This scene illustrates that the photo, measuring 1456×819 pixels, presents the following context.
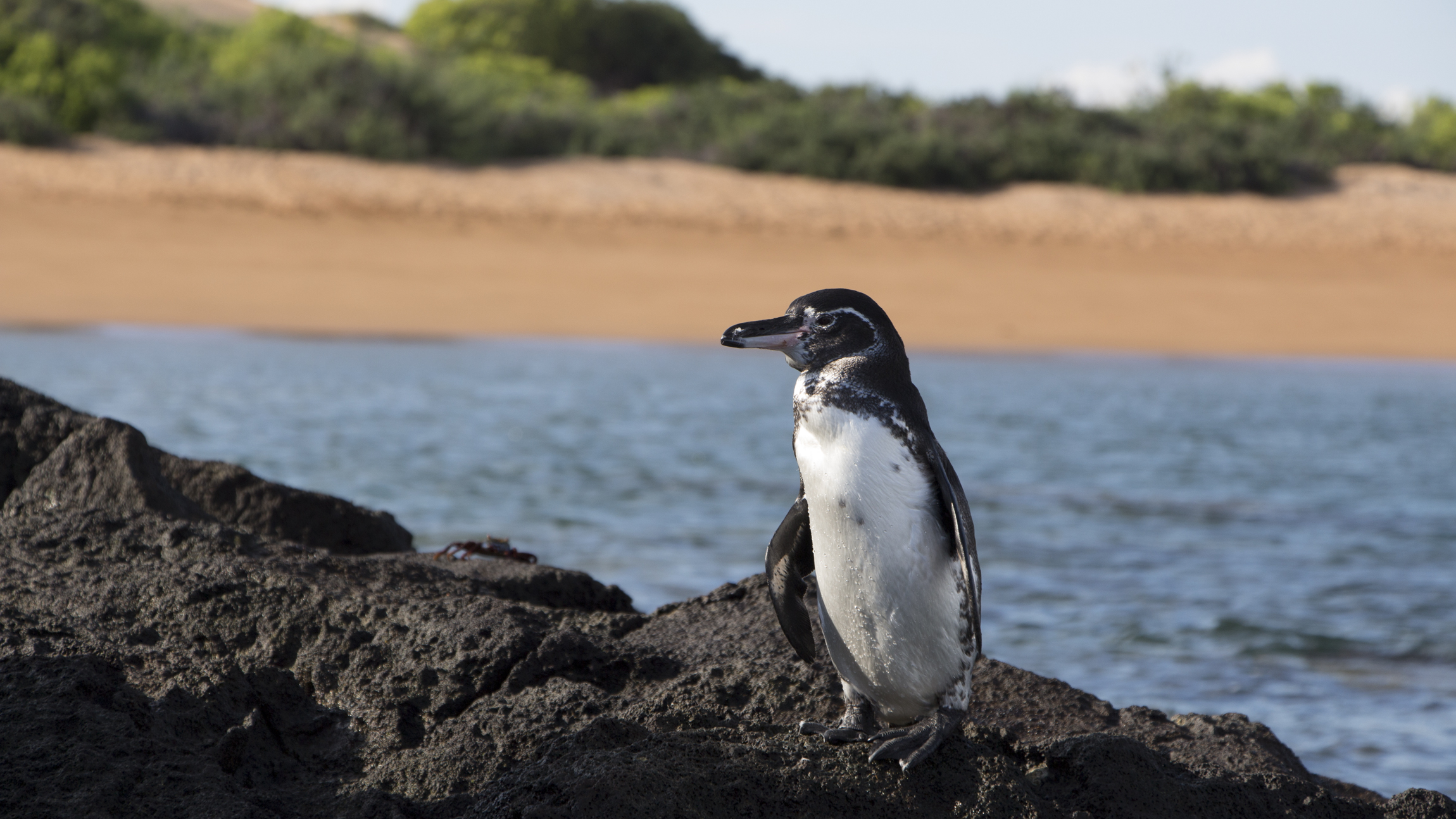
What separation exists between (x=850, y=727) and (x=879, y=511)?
399 mm

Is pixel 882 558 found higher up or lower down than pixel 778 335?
lower down

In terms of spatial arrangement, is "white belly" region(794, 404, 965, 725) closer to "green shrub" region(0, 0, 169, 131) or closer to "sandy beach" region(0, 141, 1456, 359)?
"sandy beach" region(0, 141, 1456, 359)

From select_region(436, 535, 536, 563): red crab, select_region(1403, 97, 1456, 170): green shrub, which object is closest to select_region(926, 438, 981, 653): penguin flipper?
select_region(436, 535, 536, 563): red crab

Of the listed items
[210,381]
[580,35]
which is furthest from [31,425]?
[580,35]

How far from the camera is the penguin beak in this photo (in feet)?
7.52

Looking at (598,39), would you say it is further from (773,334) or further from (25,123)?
(773,334)

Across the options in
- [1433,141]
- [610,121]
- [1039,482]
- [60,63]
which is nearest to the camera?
[1039,482]

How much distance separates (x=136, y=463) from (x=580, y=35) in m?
46.1

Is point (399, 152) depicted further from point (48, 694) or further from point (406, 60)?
point (48, 694)

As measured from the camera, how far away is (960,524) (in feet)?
7.43

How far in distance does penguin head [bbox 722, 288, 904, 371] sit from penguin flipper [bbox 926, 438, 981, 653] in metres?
0.20

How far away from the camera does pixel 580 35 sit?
47.1m

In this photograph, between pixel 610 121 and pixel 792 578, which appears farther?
pixel 610 121

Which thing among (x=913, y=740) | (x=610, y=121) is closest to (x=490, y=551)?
(x=913, y=740)
